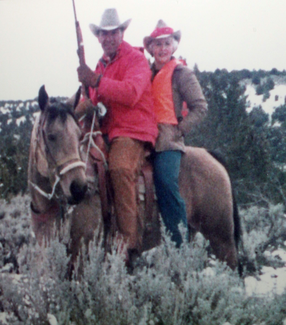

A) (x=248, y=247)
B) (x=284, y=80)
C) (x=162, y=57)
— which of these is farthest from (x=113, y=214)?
(x=284, y=80)

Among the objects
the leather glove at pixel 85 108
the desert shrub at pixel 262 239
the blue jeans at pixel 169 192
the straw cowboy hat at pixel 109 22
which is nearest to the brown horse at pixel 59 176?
the leather glove at pixel 85 108

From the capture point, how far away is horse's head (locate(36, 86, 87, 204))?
2.67 m

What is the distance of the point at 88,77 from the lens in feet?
10.4

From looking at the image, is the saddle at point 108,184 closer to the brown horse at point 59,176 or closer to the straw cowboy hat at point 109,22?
the brown horse at point 59,176

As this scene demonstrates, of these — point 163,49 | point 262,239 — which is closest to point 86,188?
point 163,49

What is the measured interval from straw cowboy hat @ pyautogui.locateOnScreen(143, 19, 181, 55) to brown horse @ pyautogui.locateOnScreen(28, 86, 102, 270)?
1245mm

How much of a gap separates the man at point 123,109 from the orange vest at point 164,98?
0.10 metres

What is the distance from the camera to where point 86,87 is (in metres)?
3.33

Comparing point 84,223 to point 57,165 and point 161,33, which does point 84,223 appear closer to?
point 57,165

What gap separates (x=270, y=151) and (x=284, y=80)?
10.4ft

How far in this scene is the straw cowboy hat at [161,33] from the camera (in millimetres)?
3654

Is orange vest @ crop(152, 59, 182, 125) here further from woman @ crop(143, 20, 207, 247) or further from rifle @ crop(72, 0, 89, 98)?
rifle @ crop(72, 0, 89, 98)

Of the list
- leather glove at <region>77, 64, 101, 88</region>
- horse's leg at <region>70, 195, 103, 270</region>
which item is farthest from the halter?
leather glove at <region>77, 64, 101, 88</region>

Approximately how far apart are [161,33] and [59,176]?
6.37ft
